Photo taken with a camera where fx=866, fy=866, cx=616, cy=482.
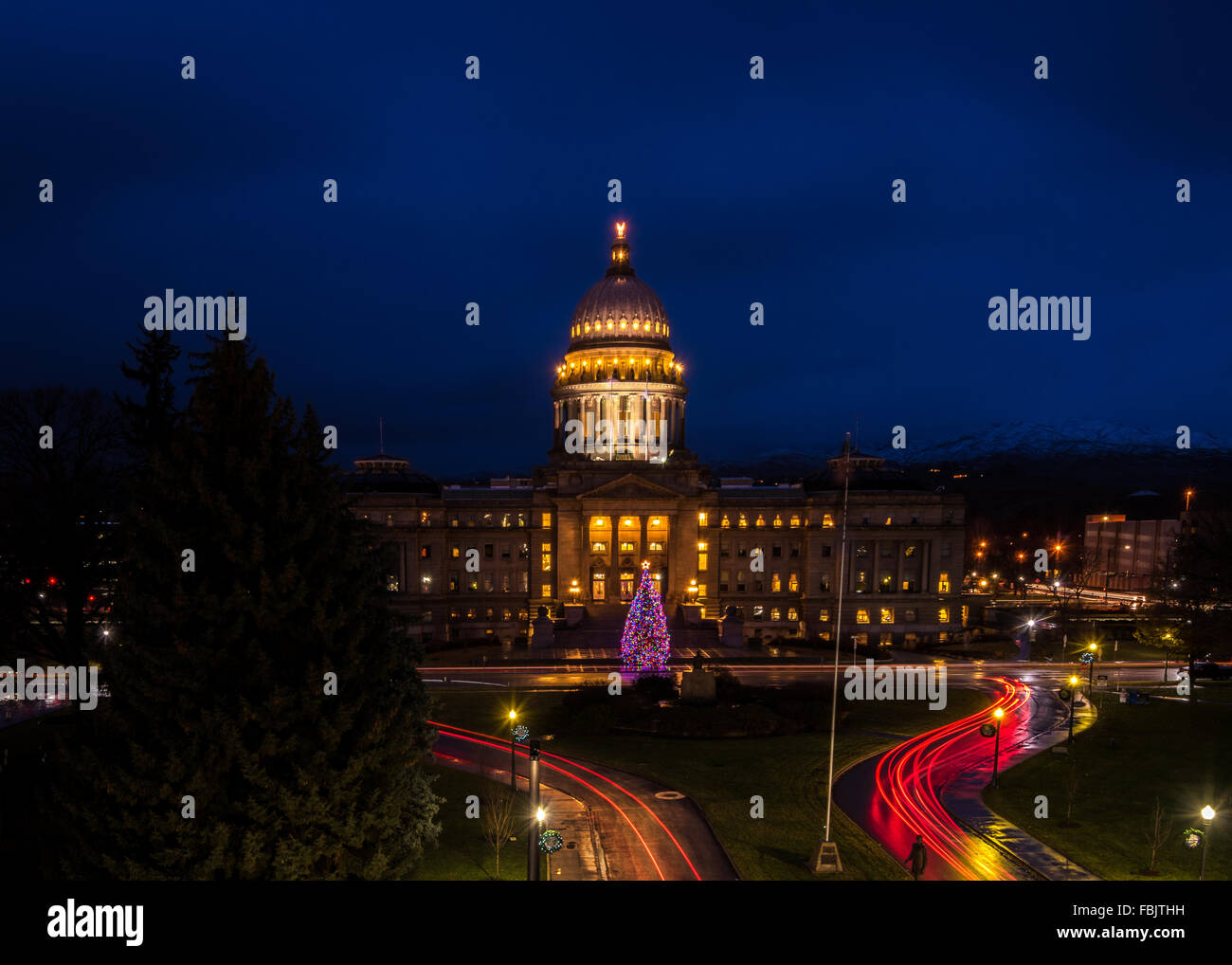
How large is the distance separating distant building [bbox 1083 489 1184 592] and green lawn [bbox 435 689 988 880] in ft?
280

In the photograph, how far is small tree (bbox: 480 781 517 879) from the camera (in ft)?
91.9

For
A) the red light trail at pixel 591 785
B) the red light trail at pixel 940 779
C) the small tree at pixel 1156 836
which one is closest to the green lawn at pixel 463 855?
the red light trail at pixel 591 785

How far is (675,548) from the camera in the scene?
93188mm

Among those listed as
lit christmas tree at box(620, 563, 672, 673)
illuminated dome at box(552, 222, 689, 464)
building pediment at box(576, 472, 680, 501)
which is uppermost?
illuminated dome at box(552, 222, 689, 464)

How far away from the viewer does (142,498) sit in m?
19.2

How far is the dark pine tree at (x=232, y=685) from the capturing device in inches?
695

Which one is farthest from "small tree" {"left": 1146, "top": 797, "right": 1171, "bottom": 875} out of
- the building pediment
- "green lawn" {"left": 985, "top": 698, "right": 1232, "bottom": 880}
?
the building pediment

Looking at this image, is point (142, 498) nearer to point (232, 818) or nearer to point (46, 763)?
point (232, 818)

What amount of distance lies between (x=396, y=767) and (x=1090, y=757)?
3663 centimetres

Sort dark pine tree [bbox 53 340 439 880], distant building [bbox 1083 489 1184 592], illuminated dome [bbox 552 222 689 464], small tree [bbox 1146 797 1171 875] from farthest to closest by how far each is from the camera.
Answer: distant building [bbox 1083 489 1184 592], illuminated dome [bbox 552 222 689 464], small tree [bbox 1146 797 1171 875], dark pine tree [bbox 53 340 439 880]

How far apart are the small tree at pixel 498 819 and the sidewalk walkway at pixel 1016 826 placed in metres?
16.4

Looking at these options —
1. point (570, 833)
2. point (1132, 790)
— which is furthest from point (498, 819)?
point (1132, 790)

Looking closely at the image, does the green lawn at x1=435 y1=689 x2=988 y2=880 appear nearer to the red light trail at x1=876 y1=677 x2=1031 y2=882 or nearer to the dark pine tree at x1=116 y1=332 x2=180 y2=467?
the red light trail at x1=876 y1=677 x2=1031 y2=882

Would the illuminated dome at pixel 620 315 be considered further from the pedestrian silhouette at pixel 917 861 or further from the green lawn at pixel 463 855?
the pedestrian silhouette at pixel 917 861
